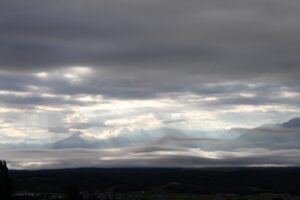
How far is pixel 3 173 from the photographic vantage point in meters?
153

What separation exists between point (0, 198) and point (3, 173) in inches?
244

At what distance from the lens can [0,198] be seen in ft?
494

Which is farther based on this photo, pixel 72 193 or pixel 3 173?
pixel 72 193

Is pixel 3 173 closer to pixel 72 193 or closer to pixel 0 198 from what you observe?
pixel 0 198

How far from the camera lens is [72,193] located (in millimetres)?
192125

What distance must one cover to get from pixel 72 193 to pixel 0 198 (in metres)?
43.5

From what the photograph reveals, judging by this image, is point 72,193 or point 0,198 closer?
point 0,198

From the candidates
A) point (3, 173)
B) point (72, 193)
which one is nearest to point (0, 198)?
point (3, 173)

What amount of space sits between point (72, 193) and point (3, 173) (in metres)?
41.8
